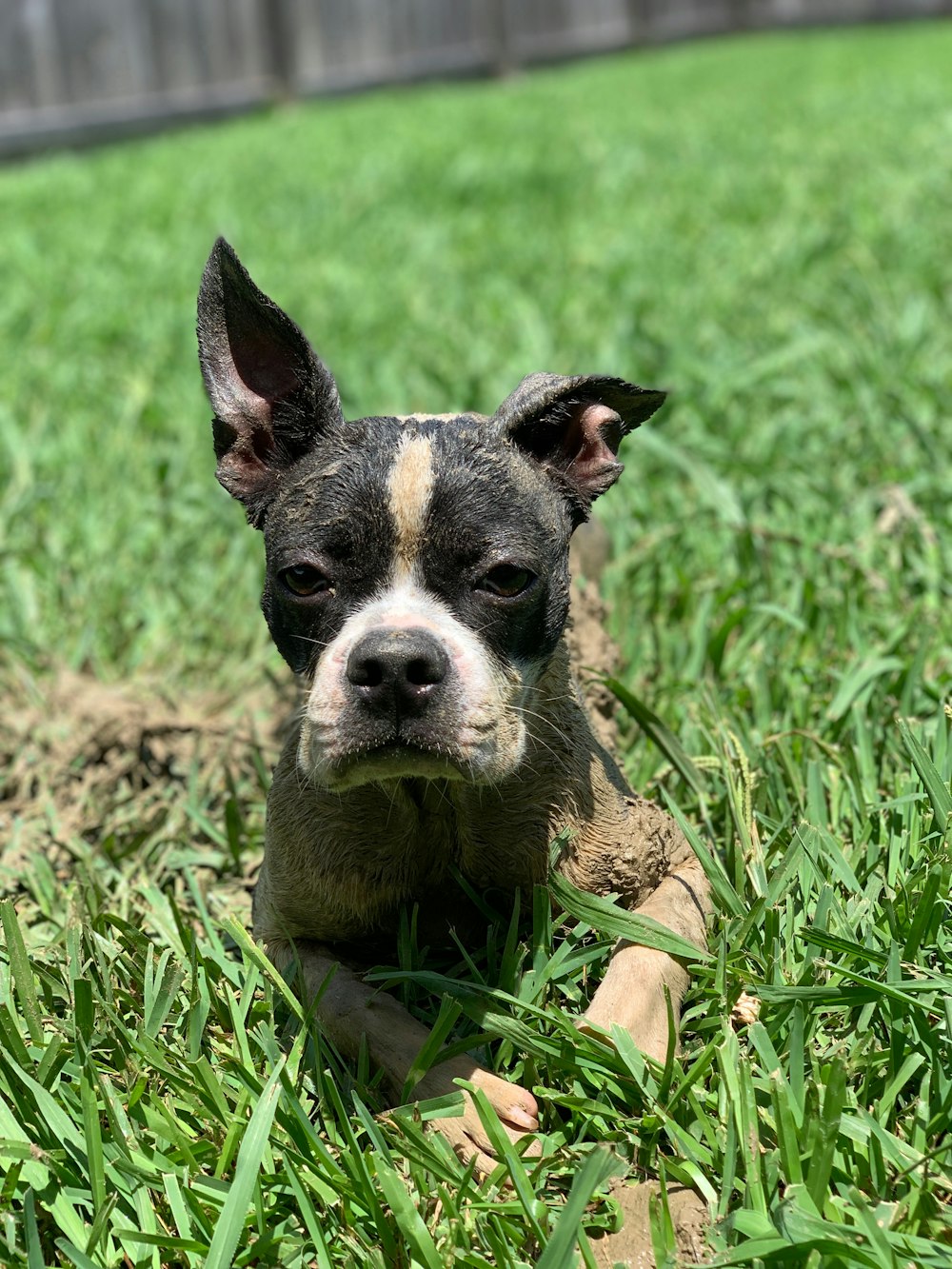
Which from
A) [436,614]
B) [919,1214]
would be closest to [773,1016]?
[919,1214]

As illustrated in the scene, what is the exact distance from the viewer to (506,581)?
2.59 metres

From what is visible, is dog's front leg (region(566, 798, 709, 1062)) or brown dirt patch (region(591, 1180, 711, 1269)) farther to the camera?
dog's front leg (region(566, 798, 709, 1062))

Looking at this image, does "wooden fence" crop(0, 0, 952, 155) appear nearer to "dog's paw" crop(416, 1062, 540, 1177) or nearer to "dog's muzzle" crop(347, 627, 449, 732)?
"dog's muzzle" crop(347, 627, 449, 732)

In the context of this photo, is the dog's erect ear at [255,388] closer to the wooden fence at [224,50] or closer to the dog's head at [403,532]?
the dog's head at [403,532]

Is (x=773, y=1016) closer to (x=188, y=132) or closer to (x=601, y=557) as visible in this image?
(x=601, y=557)

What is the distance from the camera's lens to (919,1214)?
209 centimetres

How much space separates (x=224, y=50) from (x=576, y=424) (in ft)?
51.8

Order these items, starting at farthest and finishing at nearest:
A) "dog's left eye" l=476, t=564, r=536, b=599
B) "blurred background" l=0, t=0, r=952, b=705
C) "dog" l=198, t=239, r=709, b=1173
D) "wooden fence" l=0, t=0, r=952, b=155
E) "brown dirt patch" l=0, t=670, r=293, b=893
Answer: "wooden fence" l=0, t=0, r=952, b=155, "blurred background" l=0, t=0, r=952, b=705, "brown dirt patch" l=0, t=670, r=293, b=893, "dog's left eye" l=476, t=564, r=536, b=599, "dog" l=198, t=239, r=709, b=1173

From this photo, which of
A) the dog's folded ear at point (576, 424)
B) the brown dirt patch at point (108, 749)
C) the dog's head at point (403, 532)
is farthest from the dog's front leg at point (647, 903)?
the brown dirt patch at point (108, 749)

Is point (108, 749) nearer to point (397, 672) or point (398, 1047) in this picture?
point (398, 1047)

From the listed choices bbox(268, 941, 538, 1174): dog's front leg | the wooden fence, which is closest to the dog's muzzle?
bbox(268, 941, 538, 1174): dog's front leg

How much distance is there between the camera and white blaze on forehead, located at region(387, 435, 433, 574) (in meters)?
2.53

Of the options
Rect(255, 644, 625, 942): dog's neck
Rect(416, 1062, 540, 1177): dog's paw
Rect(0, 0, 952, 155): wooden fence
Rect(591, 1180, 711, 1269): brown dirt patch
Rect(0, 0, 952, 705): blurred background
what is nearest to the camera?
Rect(591, 1180, 711, 1269): brown dirt patch

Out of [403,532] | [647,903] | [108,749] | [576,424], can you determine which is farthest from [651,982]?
[108,749]
